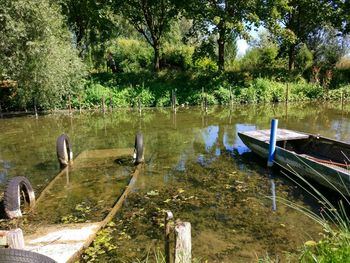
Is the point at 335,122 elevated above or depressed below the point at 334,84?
below

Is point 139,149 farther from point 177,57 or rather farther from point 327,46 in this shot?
point 327,46

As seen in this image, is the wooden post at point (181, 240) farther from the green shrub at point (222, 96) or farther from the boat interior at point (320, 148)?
the green shrub at point (222, 96)

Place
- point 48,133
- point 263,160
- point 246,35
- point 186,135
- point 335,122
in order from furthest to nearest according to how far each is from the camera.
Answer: point 246,35 < point 335,122 < point 48,133 < point 186,135 < point 263,160

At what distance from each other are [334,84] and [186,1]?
14.1 m

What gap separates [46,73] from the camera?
20.4m

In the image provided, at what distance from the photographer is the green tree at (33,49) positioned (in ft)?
63.3

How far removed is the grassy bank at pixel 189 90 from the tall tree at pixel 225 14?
145 inches

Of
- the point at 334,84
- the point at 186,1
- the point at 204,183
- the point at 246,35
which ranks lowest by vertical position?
the point at 204,183

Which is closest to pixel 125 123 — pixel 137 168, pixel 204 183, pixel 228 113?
pixel 228 113

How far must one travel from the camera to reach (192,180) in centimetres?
1030

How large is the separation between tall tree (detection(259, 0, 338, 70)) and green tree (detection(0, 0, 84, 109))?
14.6 metres

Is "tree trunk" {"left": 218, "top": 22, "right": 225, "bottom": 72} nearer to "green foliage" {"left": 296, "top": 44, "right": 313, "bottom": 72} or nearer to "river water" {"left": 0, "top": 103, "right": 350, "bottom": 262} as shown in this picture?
"green foliage" {"left": 296, "top": 44, "right": 313, "bottom": 72}

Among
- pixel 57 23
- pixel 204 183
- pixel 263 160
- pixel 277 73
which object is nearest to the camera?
pixel 204 183

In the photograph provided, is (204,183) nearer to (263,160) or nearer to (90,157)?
(263,160)
